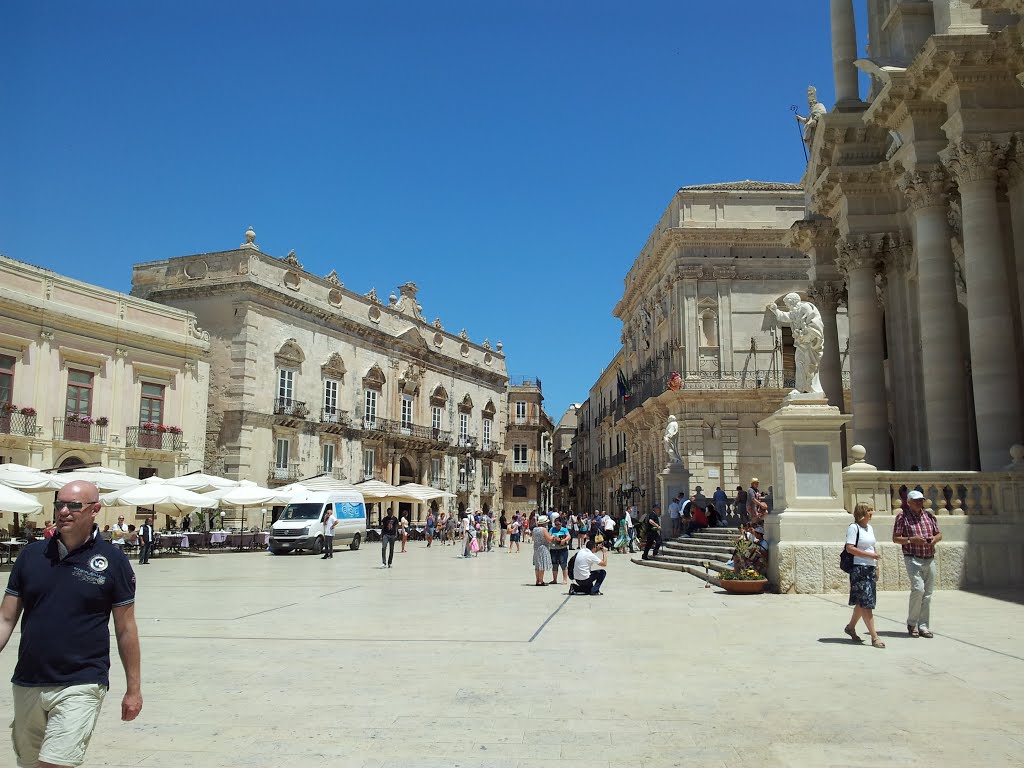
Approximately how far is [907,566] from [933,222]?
28.4 feet

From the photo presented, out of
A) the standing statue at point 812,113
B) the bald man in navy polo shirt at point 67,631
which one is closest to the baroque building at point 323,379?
the standing statue at point 812,113

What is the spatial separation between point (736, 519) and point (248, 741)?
19.7m

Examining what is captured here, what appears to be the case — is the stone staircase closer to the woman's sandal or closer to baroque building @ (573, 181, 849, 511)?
the woman's sandal

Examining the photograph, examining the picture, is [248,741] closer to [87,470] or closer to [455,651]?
[455,651]

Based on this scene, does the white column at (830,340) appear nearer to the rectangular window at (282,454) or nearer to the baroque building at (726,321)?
the baroque building at (726,321)

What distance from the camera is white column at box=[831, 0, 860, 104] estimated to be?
18.6 meters

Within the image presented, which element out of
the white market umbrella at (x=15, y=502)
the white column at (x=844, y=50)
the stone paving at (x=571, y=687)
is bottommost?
the stone paving at (x=571, y=687)

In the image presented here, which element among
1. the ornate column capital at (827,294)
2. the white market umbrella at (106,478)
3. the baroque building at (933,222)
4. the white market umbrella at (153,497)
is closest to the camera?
the baroque building at (933,222)

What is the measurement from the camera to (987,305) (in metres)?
13.4

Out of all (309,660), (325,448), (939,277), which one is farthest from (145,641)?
(325,448)

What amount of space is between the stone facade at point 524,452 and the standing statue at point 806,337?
5527 cm

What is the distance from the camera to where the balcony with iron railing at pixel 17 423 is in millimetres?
27953

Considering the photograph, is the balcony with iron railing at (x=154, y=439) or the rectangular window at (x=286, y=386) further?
the rectangular window at (x=286, y=386)

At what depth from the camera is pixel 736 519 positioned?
2306cm
